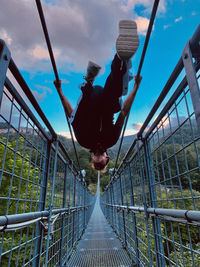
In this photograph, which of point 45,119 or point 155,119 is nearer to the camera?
point 155,119

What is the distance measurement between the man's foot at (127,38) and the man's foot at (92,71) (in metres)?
0.34

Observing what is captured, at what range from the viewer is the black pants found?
1.59m

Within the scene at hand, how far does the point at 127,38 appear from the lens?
48.2 inches

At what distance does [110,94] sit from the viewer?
1644 millimetres

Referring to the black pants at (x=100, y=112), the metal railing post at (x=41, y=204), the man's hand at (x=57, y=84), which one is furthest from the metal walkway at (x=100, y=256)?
the man's hand at (x=57, y=84)

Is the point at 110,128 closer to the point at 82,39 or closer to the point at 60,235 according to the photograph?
the point at 82,39

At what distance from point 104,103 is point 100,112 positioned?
12cm

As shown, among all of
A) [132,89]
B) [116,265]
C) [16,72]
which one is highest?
[132,89]

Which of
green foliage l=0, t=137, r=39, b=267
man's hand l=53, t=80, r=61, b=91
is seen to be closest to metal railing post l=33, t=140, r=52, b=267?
green foliage l=0, t=137, r=39, b=267

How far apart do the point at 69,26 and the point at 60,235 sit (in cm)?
248

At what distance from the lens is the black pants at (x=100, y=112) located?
5.21 ft

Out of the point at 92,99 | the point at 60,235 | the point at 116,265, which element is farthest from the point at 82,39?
the point at 116,265

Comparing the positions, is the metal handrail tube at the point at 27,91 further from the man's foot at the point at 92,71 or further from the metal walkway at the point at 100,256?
the metal walkway at the point at 100,256

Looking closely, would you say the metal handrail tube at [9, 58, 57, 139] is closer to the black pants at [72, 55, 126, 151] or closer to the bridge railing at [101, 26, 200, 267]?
the black pants at [72, 55, 126, 151]
